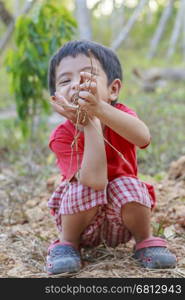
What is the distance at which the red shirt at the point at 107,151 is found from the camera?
188cm

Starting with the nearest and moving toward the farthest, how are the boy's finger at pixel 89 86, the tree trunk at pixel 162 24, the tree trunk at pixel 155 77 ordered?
1. the boy's finger at pixel 89 86
2. the tree trunk at pixel 155 77
3. the tree trunk at pixel 162 24

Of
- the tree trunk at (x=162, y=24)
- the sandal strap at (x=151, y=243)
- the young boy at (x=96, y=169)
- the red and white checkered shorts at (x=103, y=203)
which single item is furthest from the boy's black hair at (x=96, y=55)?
the tree trunk at (x=162, y=24)

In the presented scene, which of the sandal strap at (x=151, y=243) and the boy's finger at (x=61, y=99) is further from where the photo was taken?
the sandal strap at (x=151, y=243)

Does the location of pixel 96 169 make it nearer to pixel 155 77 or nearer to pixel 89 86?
pixel 89 86

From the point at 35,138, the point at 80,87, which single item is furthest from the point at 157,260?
the point at 35,138

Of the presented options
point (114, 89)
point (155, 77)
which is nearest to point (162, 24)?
point (155, 77)

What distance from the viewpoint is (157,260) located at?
1804 millimetres

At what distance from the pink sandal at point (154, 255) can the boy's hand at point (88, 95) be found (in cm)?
57

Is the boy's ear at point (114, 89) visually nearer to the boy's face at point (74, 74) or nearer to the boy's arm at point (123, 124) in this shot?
the boy's face at point (74, 74)

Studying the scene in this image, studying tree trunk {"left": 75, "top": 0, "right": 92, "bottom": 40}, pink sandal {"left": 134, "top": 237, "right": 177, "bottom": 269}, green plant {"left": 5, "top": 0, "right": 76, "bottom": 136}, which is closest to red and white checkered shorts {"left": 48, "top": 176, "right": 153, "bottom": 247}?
pink sandal {"left": 134, "top": 237, "right": 177, "bottom": 269}

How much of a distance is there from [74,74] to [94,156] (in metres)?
0.32

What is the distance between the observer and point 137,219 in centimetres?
185

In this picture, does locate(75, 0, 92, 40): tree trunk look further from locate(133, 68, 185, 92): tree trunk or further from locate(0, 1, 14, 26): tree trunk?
locate(133, 68, 185, 92): tree trunk

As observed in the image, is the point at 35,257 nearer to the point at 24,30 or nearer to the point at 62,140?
the point at 62,140
